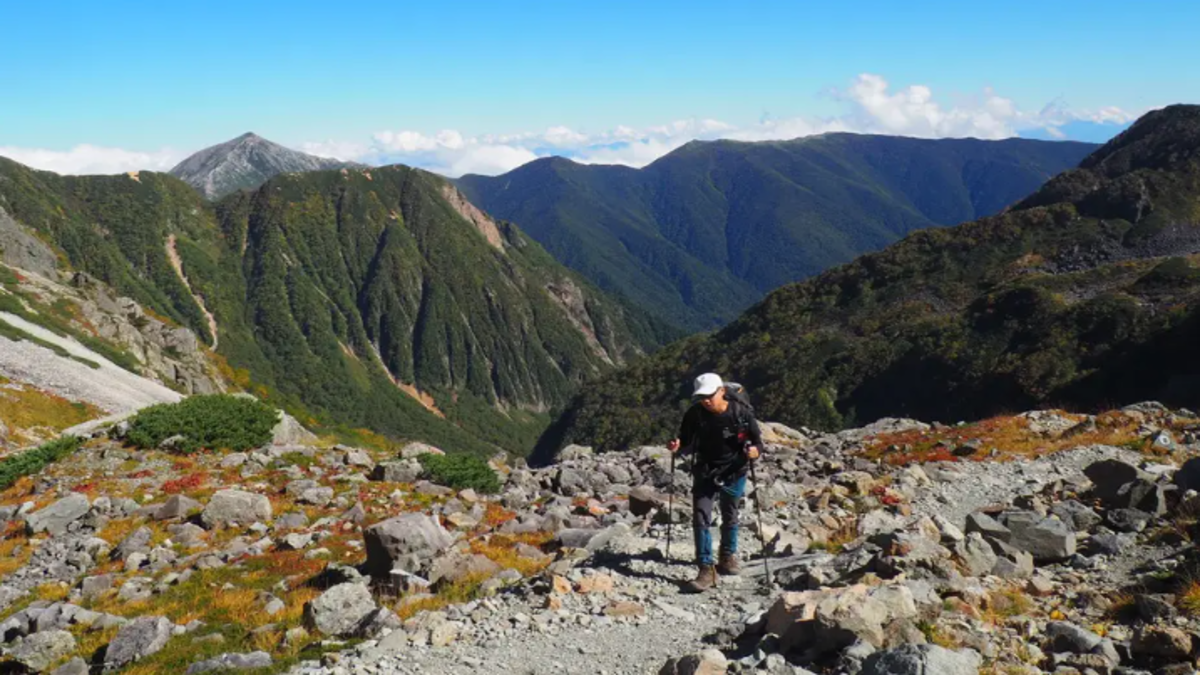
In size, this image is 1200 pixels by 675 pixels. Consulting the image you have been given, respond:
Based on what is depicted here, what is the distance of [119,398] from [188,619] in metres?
55.1

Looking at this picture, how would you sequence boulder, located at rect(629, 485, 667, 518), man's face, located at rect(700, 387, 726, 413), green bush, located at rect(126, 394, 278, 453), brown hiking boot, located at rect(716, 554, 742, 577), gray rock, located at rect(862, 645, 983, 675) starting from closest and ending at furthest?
gray rock, located at rect(862, 645, 983, 675) → man's face, located at rect(700, 387, 726, 413) → brown hiking boot, located at rect(716, 554, 742, 577) → boulder, located at rect(629, 485, 667, 518) → green bush, located at rect(126, 394, 278, 453)

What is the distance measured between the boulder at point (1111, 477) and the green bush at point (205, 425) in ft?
92.4

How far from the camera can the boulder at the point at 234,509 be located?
18.8m

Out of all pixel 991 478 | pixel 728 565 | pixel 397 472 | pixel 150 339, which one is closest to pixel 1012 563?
pixel 728 565

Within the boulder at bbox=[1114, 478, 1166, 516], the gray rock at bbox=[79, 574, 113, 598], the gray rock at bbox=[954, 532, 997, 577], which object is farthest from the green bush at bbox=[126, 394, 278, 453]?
the boulder at bbox=[1114, 478, 1166, 516]

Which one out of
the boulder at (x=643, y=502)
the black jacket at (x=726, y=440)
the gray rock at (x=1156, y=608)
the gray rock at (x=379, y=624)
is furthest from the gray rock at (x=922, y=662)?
the boulder at (x=643, y=502)

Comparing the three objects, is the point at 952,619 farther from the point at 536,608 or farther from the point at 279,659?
the point at 279,659

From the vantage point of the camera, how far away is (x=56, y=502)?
20.2m

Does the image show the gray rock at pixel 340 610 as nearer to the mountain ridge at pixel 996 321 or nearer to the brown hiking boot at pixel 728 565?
the brown hiking boot at pixel 728 565

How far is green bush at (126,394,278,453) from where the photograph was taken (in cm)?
2802

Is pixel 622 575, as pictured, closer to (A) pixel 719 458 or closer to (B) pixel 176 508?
(A) pixel 719 458

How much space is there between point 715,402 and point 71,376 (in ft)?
211

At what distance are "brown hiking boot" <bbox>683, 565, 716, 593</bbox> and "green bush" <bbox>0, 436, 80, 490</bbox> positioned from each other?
25566 mm

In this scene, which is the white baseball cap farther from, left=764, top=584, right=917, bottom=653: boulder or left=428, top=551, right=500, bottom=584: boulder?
left=428, top=551, right=500, bottom=584: boulder
